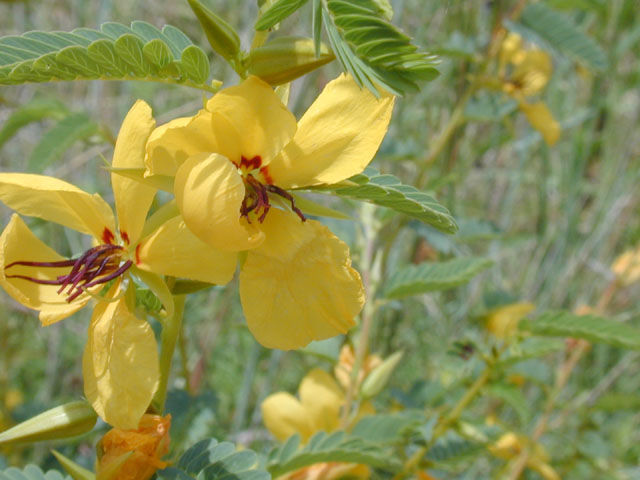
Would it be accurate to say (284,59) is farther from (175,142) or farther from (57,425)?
(57,425)

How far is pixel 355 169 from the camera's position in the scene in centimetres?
49

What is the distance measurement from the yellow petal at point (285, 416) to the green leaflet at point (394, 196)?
50 centimetres

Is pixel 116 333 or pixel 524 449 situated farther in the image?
pixel 524 449

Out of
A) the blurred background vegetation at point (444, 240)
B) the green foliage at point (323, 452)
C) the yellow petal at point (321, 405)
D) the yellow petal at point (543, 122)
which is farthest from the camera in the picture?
the yellow petal at point (543, 122)

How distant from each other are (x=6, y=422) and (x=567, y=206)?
4.33 feet

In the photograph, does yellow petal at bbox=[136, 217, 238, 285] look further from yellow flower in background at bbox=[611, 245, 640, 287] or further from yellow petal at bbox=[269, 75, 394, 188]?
yellow flower in background at bbox=[611, 245, 640, 287]

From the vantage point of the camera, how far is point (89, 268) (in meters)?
0.51

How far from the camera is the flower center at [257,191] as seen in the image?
49cm

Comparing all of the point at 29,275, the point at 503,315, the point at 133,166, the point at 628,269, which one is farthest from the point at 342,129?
the point at 628,269

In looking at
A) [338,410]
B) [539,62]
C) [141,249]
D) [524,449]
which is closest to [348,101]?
[141,249]

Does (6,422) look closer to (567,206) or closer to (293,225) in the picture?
(293,225)

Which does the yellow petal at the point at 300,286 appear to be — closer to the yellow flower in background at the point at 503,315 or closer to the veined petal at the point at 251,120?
the veined petal at the point at 251,120

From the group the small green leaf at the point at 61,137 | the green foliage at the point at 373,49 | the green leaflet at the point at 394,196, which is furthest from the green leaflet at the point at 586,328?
the small green leaf at the point at 61,137

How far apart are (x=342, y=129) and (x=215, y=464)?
0.96 feet
